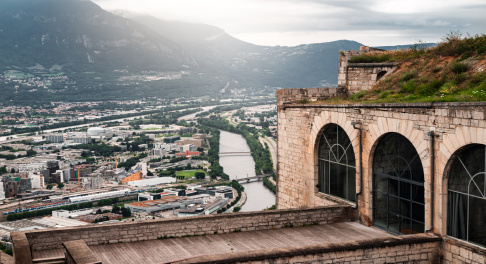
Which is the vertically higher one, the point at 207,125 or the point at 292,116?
the point at 292,116

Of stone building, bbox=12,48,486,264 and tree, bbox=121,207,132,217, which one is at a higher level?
stone building, bbox=12,48,486,264

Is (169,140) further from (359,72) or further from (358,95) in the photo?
(358,95)

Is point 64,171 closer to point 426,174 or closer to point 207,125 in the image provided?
point 207,125

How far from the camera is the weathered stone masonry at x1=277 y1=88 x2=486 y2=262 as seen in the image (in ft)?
31.7

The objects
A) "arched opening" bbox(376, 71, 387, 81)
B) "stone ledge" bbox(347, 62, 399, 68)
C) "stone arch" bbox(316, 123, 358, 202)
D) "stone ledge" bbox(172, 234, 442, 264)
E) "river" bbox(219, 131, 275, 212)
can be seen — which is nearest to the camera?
"stone ledge" bbox(172, 234, 442, 264)

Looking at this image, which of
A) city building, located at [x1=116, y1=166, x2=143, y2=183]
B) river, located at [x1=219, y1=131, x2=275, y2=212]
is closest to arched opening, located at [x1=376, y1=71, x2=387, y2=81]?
river, located at [x1=219, y1=131, x2=275, y2=212]

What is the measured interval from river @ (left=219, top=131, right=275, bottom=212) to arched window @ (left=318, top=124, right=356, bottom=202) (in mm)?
44398

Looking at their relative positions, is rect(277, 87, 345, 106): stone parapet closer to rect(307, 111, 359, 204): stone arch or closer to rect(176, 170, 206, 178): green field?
rect(307, 111, 359, 204): stone arch

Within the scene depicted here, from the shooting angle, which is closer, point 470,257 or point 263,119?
point 470,257

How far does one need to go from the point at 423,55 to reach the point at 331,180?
13.7 feet

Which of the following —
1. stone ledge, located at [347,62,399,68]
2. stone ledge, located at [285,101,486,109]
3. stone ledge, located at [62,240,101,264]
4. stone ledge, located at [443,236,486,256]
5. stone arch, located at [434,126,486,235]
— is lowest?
stone ledge, located at [443,236,486,256]

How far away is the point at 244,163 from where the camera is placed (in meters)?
92.3

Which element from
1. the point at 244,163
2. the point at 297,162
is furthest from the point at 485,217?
the point at 244,163

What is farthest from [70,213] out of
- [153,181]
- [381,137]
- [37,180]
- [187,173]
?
[381,137]
